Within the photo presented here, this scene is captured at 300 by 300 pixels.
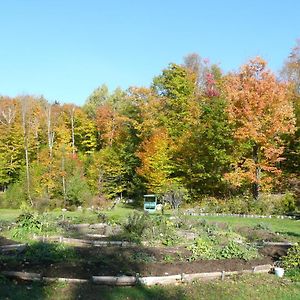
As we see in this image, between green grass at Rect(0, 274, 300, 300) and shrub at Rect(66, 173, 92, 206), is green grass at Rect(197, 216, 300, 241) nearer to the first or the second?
green grass at Rect(0, 274, 300, 300)

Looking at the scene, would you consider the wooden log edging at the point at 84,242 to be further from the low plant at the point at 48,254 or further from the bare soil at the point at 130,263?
the low plant at the point at 48,254

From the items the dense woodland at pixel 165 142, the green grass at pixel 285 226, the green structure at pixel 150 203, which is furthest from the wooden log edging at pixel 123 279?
the green structure at pixel 150 203

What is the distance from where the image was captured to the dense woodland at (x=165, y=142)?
87.0 ft

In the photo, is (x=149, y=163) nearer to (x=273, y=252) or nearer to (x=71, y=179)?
(x=71, y=179)

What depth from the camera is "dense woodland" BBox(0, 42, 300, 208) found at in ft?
87.0

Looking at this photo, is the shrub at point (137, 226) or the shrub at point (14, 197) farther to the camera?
the shrub at point (14, 197)

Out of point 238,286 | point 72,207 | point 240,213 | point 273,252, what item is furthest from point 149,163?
point 238,286

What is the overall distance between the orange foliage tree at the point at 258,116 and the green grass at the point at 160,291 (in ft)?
55.5

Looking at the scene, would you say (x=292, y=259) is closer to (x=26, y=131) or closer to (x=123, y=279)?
(x=123, y=279)

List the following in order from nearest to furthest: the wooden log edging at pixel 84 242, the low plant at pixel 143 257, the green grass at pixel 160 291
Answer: the green grass at pixel 160 291, the low plant at pixel 143 257, the wooden log edging at pixel 84 242

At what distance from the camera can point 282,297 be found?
28.9 ft

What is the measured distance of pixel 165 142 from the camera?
109 feet

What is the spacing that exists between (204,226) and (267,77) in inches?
538

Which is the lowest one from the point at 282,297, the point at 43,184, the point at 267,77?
the point at 282,297
